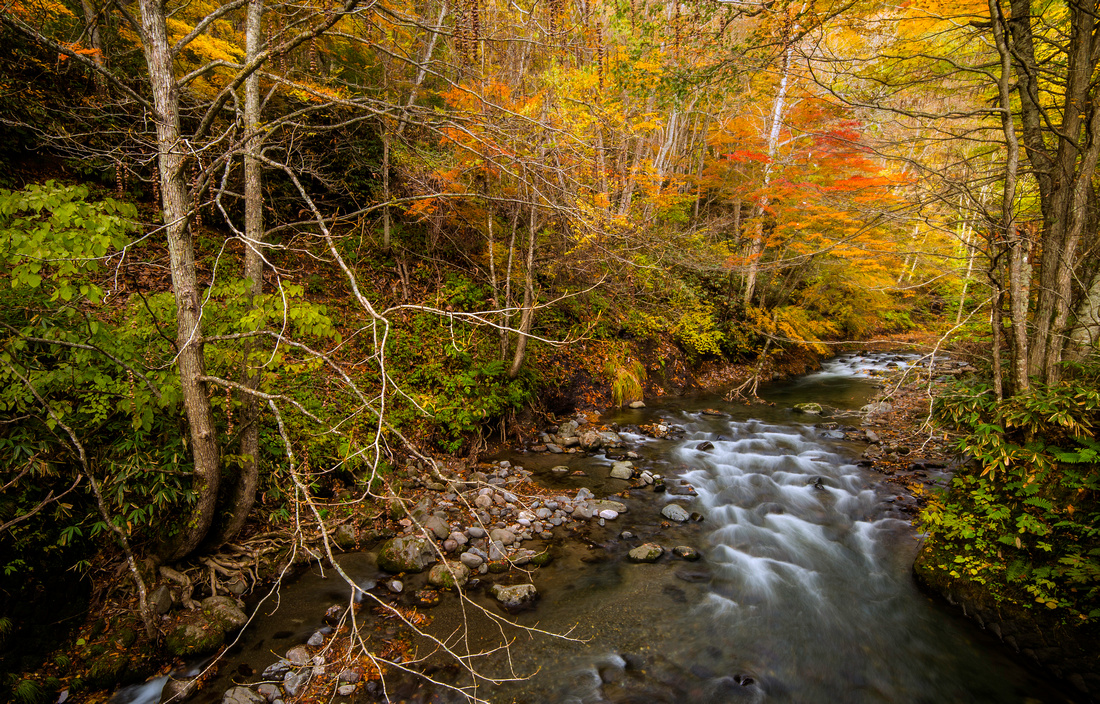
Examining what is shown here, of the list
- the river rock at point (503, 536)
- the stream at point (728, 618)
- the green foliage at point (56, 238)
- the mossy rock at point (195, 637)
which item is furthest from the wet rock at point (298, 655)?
the green foliage at point (56, 238)

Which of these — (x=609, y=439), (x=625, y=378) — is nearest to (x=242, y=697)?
(x=609, y=439)

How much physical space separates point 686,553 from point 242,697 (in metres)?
5.06

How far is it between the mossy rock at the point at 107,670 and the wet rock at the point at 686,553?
5.88 meters

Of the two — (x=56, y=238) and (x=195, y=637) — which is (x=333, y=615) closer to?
(x=195, y=637)

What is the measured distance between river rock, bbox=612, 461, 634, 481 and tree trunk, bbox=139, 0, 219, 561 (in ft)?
19.5

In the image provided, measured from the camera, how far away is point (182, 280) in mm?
3877

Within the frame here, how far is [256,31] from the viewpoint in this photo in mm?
4516

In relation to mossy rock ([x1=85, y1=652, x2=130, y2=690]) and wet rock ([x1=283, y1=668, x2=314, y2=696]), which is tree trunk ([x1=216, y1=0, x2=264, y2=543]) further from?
wet rock ([x1=283, y1=668, x2=314, y2=696])

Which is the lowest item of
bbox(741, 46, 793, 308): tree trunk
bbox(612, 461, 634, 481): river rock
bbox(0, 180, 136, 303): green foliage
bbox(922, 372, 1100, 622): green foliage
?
bbox(612, 461, 634, 481): river rock

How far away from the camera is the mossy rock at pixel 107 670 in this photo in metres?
3.67

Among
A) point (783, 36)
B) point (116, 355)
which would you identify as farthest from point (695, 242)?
point (116, 355)

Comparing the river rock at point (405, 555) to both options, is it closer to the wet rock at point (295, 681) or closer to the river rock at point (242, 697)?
the wet rock at point (295, 681)

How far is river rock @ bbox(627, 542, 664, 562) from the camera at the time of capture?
5953 millimetres

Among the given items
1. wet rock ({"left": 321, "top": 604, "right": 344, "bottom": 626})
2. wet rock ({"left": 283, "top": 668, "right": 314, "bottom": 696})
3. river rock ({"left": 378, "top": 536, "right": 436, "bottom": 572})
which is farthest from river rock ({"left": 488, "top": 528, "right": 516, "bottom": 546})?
wet rock ({"left": 283, "top": 668, "right": 314, "bottom": 696})
